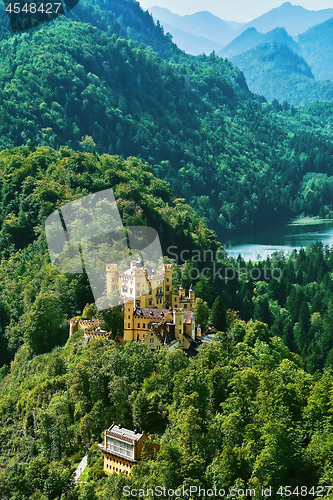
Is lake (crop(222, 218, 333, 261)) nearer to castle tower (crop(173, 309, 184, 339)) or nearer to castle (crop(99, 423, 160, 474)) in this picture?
castle tower (crop(173, 309, 184, 339))

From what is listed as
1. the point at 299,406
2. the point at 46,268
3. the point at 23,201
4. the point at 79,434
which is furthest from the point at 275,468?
the point at 23,201

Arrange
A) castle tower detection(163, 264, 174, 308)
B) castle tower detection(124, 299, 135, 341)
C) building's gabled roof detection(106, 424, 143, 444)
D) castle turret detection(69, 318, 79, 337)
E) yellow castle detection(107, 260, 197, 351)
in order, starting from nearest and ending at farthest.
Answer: building's gabled roof detection(106, 424, 143, 444), yellow castle detection(107, 260, 197, 351), castle tower detection(124, 299, 135, 341), castle tower detection(163, 264, 174, 308), castle turret detection(69, 318, 79, 337)

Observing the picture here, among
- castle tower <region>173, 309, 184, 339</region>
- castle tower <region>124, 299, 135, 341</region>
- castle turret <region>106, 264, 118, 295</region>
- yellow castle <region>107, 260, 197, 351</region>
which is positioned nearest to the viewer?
yellow castle <region>107, 260, 197, 351</region>

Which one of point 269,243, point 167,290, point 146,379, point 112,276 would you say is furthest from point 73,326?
point 269,243

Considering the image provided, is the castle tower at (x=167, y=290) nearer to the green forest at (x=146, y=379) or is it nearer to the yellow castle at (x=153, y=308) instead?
the yellow castle at (x=153, y=308)

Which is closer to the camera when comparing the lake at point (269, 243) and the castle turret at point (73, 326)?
the castle turret at point (73, 326)

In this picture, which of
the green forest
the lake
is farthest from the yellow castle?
the lake

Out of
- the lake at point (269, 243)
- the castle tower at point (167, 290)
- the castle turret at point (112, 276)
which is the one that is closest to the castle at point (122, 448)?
the castle tower at point (167, 290)

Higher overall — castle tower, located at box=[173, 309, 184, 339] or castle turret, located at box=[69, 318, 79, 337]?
castle tower, located at box=[173, 309, 184, 339]

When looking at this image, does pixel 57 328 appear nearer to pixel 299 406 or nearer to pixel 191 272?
pixel 191 272
